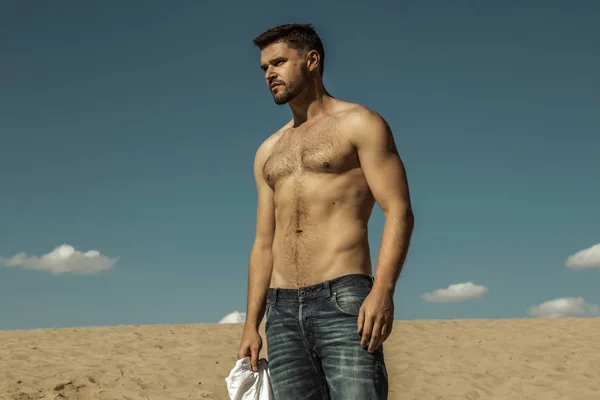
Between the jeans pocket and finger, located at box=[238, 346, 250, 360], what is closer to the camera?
the jeans pocket

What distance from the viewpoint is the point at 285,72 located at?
334cm

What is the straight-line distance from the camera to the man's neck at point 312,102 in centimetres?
342

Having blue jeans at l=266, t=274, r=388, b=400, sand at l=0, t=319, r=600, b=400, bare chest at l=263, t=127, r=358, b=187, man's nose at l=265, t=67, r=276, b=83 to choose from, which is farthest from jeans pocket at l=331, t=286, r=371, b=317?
sand at l=0, t=319, r=600, b=400

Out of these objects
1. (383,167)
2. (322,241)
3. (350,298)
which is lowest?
(350,298)

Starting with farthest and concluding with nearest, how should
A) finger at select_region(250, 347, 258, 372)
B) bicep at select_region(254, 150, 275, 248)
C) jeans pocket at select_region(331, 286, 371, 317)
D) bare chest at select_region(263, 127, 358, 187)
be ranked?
bicep at select_region(254, 150, 275, 248)
finger at select_region(250, 347, 258, 372)
bare chest at select_region(263, 127, 358, 187)
jeans pocket at select_region(331, 286, 371, 317)

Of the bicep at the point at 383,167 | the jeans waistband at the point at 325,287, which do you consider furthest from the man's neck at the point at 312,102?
the jeans waistband at the point at 325,287

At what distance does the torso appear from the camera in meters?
3.09

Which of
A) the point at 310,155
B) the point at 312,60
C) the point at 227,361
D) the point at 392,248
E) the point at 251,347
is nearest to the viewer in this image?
the point at 392,248

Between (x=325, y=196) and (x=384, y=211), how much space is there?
301 mm

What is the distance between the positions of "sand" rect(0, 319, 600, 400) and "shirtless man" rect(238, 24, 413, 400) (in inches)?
311

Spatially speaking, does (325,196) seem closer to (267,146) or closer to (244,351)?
(267,146)

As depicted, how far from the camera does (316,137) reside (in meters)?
3.31

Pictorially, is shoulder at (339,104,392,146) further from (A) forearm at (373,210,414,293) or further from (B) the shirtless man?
(A) forearm at (373,210,414,293)

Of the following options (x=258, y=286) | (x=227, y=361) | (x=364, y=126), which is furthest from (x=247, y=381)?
(x=227, y=361)
